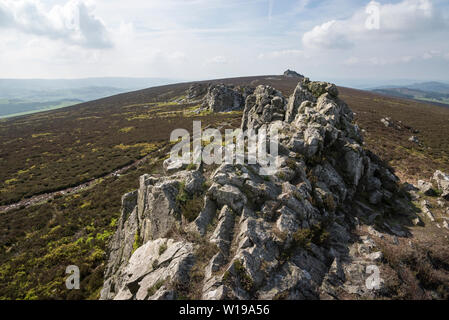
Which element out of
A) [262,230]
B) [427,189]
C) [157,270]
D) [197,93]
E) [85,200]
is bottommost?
[85,200]

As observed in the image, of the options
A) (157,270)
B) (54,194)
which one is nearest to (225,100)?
(54,194)

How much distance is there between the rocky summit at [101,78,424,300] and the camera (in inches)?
311

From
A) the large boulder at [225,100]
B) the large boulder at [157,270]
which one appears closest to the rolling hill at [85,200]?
the large boulder at [157,270]

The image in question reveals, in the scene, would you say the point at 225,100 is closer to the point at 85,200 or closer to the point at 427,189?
the point at 85,200

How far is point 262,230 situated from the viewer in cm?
951

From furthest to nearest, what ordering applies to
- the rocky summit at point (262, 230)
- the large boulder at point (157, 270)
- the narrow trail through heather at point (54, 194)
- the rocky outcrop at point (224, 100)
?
the rocky outcrop at point (224, 100)
the narrow trail through heather at point (54, 194)
the rocky summit at point (262, 230)
the large boulder at point (157, 270)

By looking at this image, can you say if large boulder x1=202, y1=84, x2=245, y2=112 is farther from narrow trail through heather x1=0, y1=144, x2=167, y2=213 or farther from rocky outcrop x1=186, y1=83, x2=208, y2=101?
narrow trail through heather x1=0, y1=144, x2=167, y2=213

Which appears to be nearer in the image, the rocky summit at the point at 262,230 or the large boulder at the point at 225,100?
the rocky summit at the point at 262,230

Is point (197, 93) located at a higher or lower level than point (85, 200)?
higher

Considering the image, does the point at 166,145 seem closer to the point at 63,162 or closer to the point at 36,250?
the point at 63,162

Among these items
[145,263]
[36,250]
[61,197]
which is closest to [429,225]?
[145,263]

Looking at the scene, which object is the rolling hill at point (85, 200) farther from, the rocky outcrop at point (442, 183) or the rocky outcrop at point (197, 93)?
the rocky outcrop at point (197, 93)

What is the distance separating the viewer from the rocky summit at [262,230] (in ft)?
26.0
